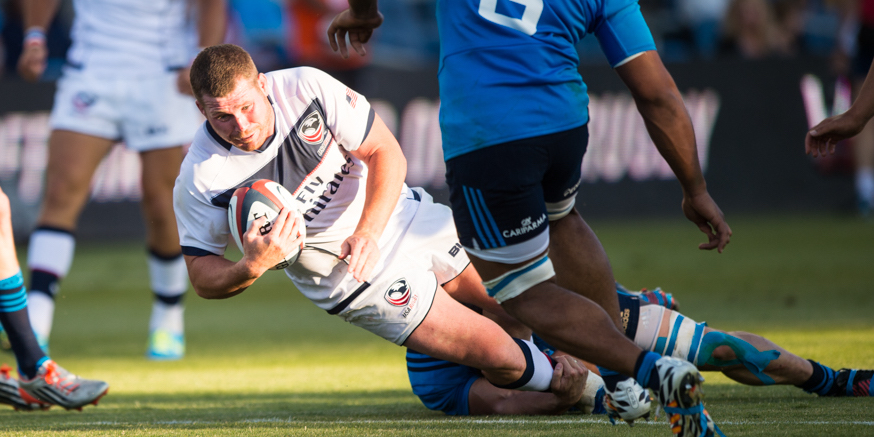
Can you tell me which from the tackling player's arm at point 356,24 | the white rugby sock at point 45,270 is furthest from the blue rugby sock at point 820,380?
the white rugby sock at point 45,270

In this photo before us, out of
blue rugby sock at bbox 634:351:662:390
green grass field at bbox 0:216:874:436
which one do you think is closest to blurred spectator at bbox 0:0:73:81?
green grass field at bbox 0:216:874:436

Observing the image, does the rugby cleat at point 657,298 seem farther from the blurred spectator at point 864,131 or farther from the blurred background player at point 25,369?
the blurred spectator at point 864,131

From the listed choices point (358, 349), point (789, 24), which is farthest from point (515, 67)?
point (789, 24)

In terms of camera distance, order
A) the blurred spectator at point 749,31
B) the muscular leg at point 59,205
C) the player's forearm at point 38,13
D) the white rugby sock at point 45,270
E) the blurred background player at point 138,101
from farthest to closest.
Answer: the blurred spectator at point 749,31, the player's forearm at point 38,13, the blurred background player at point 138,101, the muscular leg at point 59,205, the white rugby sock at point 45,270

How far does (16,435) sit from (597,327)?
6.52 ft

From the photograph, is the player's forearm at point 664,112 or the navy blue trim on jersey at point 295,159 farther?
the navy blue trim on jersey at point 295,159

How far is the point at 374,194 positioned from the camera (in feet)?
11.1

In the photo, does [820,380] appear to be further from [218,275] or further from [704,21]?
[704,21]

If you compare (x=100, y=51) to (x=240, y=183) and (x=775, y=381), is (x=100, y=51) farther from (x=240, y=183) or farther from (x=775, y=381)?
(x=775, y=381)

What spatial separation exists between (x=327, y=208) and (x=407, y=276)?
392mm

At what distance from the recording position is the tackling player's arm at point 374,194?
314 centimetres

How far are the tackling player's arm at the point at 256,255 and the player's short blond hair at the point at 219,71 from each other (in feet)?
1.45

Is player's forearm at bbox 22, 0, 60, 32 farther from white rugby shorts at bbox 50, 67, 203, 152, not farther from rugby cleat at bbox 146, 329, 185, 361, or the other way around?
rugby cleat at bbox 146, 329, 185, 361

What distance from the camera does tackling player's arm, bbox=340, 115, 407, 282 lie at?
314 centimetres
